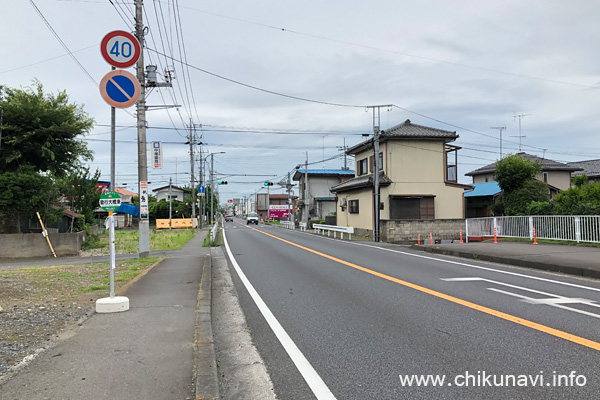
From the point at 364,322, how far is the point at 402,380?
6.80ft

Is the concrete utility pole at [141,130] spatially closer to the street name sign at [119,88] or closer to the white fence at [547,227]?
the street name sign at [119,88]

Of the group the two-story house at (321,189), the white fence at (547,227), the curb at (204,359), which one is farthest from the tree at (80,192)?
the two-story house at (321,189)

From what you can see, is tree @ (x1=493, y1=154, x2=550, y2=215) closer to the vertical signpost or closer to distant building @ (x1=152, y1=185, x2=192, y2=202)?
the vertical signpost

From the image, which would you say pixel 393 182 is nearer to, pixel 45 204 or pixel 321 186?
pixel 45 204

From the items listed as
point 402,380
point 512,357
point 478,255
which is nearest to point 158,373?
point 402,380

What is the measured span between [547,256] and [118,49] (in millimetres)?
12724

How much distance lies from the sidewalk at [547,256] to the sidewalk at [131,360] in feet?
29.8

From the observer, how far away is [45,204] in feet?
63.6

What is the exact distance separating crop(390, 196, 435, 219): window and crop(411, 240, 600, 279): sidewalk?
40.0 feet

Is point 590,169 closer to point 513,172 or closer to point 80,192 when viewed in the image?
point 513,172

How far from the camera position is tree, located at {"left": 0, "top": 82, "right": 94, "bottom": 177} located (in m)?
19.0

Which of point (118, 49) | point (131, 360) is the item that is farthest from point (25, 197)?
point (131, 360)

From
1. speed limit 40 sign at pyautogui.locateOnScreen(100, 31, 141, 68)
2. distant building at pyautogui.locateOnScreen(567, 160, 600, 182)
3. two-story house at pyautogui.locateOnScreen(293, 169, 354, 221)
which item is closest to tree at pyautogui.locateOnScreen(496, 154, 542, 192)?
distant building at pyautogui.locateOnScreen(567, 160, 600, 182)

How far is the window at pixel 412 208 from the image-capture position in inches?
1162
